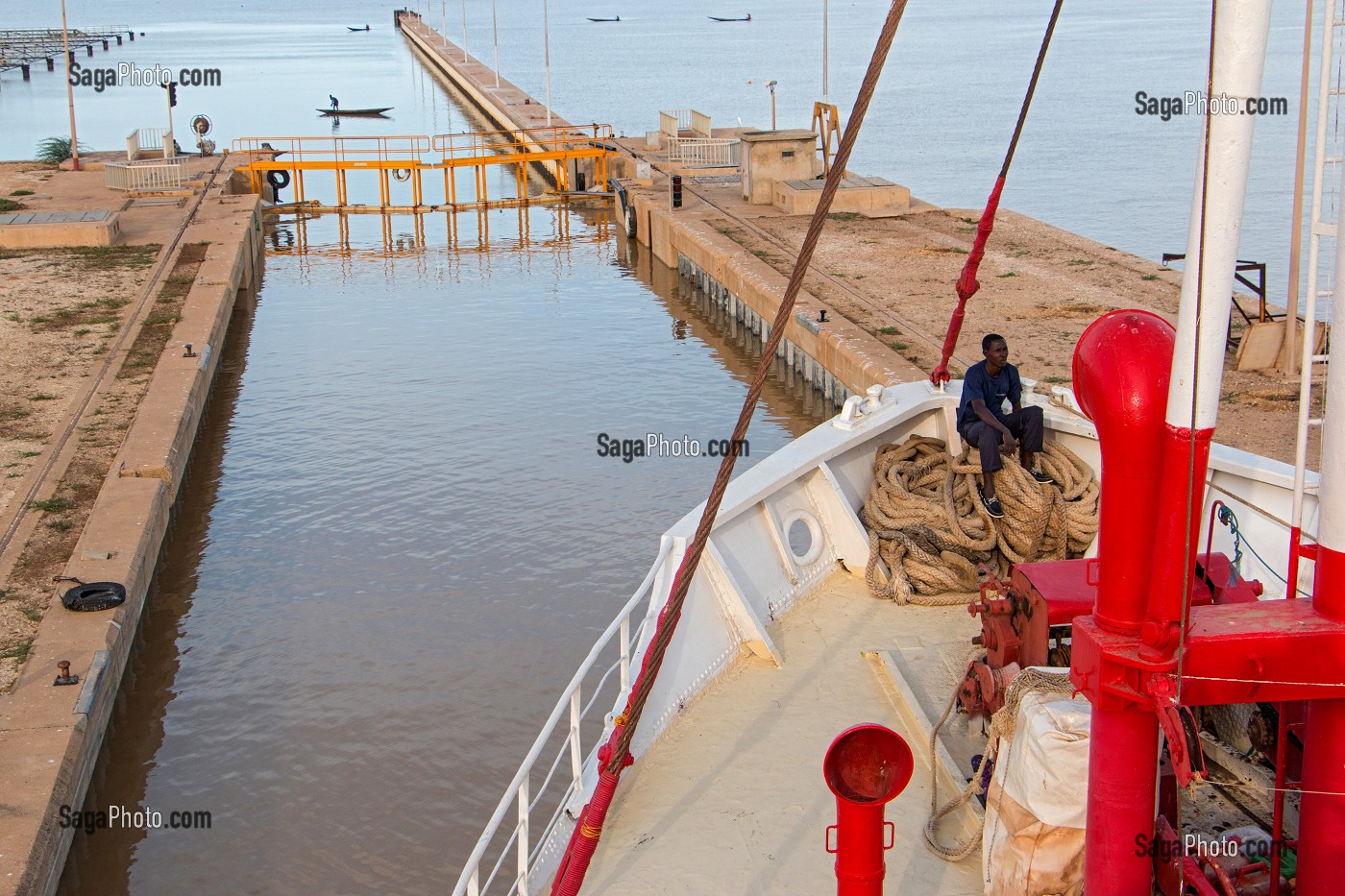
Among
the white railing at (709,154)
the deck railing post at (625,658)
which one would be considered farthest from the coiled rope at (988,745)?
the white railing at (709,154)

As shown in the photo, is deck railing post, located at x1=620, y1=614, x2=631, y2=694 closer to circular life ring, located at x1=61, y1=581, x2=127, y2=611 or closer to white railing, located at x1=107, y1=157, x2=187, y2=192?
circular life ring, located at x1=61, y1=581, x2=127, y2=611

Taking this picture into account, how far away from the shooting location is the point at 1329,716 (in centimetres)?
381

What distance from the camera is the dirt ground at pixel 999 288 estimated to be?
1576 cm

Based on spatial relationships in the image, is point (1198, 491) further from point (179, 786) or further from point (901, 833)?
point (179, 786)

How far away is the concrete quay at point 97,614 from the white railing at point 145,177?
429 inches

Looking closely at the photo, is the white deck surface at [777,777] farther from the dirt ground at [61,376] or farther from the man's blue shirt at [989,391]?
the dirt ground at [61,376]

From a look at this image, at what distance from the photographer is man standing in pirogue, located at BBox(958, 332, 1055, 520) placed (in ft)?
26.4

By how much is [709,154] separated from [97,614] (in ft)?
90.1

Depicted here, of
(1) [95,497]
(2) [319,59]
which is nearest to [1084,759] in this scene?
(1) [95,497]

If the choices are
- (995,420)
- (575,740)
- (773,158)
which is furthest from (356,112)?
(575,740)

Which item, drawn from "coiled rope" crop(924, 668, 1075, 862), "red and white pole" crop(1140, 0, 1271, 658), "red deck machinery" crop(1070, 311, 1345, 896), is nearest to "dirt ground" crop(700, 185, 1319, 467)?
"coiled rope" crop(924, 668, 1075, 862)

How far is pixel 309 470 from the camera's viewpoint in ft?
54.9

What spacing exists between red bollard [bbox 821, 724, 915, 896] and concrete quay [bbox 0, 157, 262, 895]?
5867mm

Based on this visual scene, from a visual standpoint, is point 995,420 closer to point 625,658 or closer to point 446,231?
point 625,658
